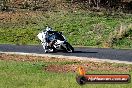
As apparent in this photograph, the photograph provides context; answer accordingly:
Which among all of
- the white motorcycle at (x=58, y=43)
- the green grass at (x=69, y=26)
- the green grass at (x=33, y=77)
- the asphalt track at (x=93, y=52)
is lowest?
the green grass at (x=69, y=26)

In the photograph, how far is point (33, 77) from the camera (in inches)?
730

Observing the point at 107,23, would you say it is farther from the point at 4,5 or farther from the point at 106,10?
the point at 4,5

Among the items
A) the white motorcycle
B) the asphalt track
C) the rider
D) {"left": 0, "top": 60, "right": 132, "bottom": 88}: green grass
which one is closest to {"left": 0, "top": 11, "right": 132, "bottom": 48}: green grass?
the asphalt track

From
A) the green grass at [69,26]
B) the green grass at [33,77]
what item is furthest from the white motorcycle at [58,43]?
the green grass at [69,26]

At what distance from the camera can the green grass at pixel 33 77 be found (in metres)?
16.5

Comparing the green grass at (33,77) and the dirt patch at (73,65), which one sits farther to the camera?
the dirt patch at (73,65)

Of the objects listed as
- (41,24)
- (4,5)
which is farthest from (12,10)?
(41,24)

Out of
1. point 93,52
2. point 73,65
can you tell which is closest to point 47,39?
point 93,52

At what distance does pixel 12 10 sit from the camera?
46219 millimetres

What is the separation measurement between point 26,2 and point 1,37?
1209 centimetres

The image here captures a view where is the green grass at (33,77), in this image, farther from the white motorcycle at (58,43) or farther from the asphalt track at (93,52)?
the white motorcycle at (58,43)

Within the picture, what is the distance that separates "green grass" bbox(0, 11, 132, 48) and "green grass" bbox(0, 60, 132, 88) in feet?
42.2

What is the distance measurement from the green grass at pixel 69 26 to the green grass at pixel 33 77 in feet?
42.2

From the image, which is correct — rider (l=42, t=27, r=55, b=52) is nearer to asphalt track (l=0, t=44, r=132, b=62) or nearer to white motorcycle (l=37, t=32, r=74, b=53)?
white motorcycle (l=37, t=32, r=74, b=53)
